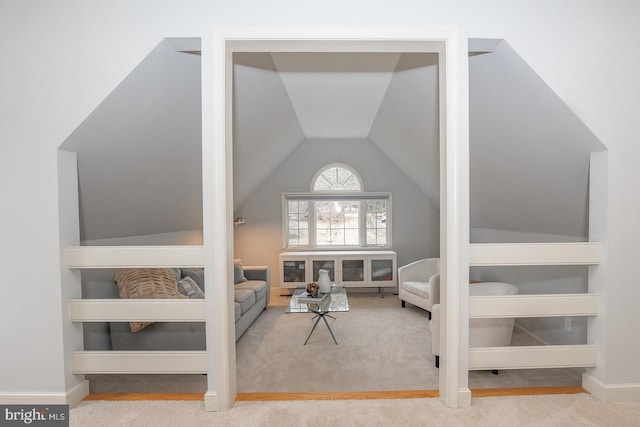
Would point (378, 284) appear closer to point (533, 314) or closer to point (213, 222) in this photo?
point (533, 314)

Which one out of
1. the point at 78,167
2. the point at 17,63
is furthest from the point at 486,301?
the point at 17,63

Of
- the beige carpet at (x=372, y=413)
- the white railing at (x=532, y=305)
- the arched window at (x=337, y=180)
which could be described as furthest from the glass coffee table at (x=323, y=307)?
the arched window at (x=337, y=180)

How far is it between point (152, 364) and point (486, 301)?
1.95 m

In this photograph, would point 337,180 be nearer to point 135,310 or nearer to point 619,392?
point 135,310

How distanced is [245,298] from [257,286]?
1.77ft

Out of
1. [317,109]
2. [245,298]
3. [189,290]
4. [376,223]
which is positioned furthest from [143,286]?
[376,223]

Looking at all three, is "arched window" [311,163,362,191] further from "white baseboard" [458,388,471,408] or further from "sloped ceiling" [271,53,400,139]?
"white baseboard" [458,388,471,408]

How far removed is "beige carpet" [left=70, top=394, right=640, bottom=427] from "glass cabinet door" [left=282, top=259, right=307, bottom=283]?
3.15m

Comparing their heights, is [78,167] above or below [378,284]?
above

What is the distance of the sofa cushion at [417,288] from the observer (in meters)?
4.16

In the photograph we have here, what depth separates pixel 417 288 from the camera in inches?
168

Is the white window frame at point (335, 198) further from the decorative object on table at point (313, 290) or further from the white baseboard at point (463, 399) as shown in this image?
the white baseboard at point (463, 399)

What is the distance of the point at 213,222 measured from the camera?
195 cm

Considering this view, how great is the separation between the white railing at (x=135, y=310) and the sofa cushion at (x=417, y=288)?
110 inches
